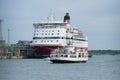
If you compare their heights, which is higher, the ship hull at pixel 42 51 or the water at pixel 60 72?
the ship hull at pixel 42 51

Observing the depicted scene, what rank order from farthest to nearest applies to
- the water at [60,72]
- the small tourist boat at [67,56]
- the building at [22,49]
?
the building at [22,49] < the small tourist boat at [67,56] < the water at [60,72]

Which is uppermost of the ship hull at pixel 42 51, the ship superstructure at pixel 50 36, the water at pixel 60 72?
the ship superstructure at pixel 50 36

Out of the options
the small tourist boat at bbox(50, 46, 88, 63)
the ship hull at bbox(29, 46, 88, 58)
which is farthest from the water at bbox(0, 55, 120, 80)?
the ship hull at bbox(29, 46, 88, 58)

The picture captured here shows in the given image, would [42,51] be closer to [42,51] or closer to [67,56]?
[42,51]

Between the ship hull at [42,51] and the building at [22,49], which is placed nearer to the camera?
the ship hull at [42,51]

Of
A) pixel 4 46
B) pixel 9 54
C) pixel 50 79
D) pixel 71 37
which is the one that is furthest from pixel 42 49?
pixel 50 79

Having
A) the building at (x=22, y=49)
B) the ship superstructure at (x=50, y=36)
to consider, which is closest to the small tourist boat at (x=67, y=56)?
the ship superstructure at (x=50, y=36)

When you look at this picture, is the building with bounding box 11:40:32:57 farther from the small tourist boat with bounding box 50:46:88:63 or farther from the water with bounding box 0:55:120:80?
the water with bounding box 0:55:120:80

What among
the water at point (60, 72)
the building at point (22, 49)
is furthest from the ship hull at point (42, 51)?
the water at point (60, 72)

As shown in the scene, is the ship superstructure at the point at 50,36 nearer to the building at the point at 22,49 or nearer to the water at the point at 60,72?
the building at the point at 22,49

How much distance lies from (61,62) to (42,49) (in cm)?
2498

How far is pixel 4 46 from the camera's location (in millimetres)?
116688

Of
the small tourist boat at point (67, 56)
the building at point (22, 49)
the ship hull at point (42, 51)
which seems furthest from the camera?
the building at point (22, 49)

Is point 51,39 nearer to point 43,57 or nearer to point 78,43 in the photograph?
point 43,57
